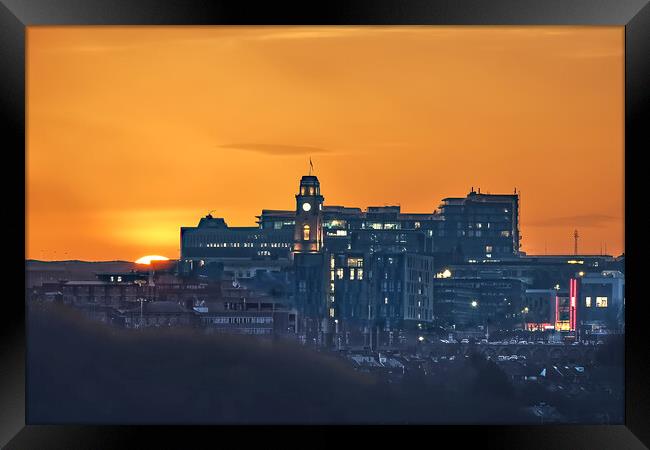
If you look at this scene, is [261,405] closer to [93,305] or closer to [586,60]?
[93,305]

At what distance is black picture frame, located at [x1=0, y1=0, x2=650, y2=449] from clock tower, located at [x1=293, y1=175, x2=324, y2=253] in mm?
23467

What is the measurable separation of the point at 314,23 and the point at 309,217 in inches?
960

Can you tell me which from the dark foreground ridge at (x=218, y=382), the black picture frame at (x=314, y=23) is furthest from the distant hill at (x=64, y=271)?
the black picture frame at (x=314, y=23)

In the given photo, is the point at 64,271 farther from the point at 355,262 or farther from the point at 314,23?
the point at 314,23

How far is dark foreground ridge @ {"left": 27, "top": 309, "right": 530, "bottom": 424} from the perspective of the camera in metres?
23.9

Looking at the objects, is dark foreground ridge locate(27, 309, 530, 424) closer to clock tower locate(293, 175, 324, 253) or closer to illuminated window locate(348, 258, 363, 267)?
clock tower locate(293, 175, 324, 253)

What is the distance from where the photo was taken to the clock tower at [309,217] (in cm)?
2684

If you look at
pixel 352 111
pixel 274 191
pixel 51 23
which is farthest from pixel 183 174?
pixel 51 23

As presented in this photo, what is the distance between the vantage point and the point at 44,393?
80.5 ft

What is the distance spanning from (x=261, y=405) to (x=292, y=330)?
2771 mm

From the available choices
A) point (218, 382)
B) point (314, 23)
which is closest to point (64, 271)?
point (218, 382)

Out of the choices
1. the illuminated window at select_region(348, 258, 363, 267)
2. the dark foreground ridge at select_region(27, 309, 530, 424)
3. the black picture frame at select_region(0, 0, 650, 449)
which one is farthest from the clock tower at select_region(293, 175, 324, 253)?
the black picture frame at select_region(0, 0, 650, 449)

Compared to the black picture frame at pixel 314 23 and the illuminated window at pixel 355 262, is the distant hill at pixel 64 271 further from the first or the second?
the black picture frame at pixel 314 23

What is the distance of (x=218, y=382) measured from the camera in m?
24.1
